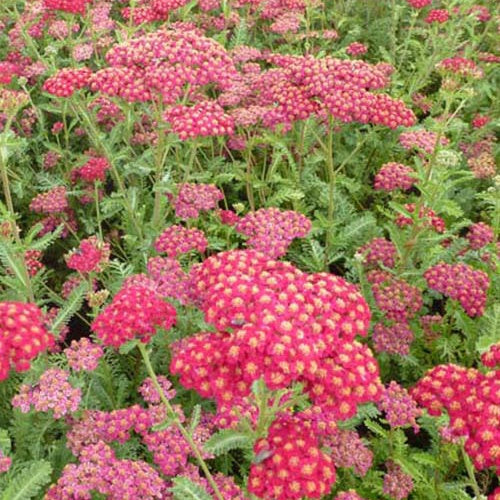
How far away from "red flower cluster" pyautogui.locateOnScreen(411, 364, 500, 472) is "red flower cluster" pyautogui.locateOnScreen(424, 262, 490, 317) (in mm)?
1017

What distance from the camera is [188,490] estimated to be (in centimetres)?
273

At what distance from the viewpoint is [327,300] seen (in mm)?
2721

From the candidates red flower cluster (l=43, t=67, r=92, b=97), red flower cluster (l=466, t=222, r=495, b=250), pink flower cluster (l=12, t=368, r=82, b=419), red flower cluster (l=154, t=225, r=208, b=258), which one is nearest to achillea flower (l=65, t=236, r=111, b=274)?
red flower cluster (l=154, t=225, r=208, b=258)

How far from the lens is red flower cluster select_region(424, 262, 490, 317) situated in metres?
3.84

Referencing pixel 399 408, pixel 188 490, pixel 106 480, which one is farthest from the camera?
pixel 399 408

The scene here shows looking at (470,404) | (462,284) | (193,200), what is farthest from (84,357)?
(462,284)

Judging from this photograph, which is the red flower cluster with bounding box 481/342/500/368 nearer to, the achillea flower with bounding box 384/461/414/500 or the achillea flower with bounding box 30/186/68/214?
the achillea flower with bounding box 384/461/414/500

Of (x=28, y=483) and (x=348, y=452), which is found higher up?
(x=28, y=483)

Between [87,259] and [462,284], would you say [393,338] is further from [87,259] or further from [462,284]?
[87,259]

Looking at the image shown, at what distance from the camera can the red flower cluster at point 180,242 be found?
13.0 feet

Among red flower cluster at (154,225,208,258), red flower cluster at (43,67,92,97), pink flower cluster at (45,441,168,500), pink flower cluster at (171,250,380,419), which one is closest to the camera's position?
pink flower cluster at (171,250,380,419)

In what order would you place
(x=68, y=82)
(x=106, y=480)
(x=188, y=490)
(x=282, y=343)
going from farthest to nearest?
(x=68, y=82) < (x=106, y=480) < (x=188, y=490) < (x=282, y=343)

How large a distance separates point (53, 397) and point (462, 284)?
2432mm

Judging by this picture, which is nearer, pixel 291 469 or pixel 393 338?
pixel 291 469
